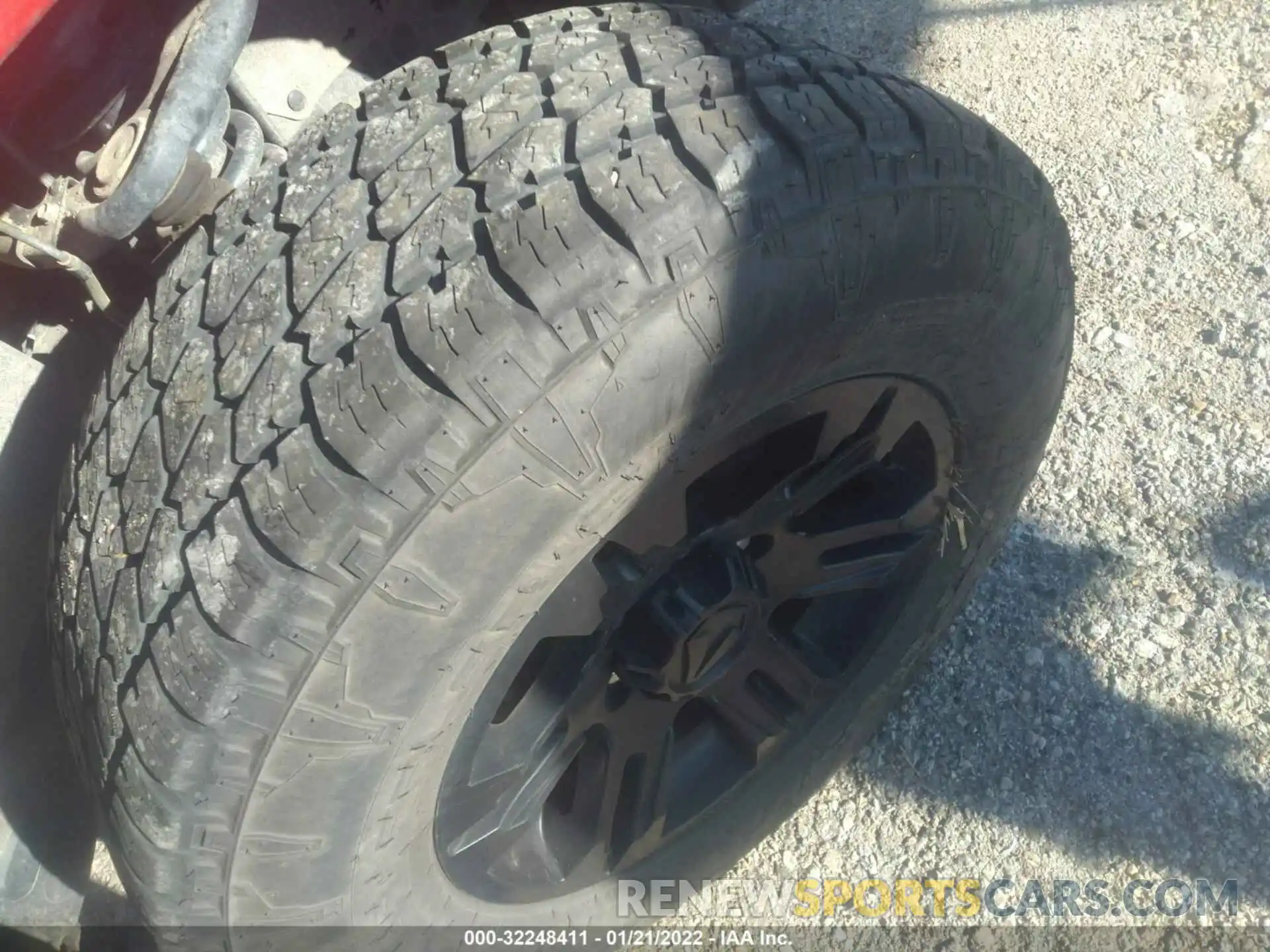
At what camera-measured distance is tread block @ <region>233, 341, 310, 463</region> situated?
1273mm

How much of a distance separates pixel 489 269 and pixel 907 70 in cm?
276

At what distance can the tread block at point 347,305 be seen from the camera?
127 centimetres

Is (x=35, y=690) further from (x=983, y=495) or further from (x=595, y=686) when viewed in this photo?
(x=983, y=495)

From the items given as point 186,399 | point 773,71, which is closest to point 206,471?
point 186,399

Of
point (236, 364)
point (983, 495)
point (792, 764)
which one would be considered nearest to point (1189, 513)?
point (983, 495)

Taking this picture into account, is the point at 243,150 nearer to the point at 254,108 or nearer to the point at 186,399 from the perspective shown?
the point at 254,108

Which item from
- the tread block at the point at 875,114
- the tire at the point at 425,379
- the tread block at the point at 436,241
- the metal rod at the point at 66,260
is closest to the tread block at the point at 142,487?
the tire at the point at 425,379

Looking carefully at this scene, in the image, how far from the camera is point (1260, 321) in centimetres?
289

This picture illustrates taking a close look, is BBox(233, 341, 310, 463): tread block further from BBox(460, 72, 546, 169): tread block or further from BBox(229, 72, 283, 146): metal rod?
BBox(229, 72, 283, 146): metal rod

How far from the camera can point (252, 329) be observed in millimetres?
1341

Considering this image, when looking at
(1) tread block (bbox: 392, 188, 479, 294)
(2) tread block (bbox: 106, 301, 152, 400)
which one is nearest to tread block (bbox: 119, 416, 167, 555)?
(2) tread block (bbox: 106, 301, 152, 400)

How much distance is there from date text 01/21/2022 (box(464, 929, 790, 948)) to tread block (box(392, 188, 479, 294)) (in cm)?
114

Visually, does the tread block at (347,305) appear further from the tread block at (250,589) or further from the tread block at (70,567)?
the tread block at (70,567)

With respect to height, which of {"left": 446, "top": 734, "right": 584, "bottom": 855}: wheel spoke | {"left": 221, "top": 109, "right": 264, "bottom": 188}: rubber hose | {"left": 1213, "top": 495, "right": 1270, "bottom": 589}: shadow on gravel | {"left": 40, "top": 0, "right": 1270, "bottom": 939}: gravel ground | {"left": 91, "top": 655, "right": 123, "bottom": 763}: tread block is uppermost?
{"left": 221, "top": 109, "right": 264, "bottom": 188}: rubber hose
